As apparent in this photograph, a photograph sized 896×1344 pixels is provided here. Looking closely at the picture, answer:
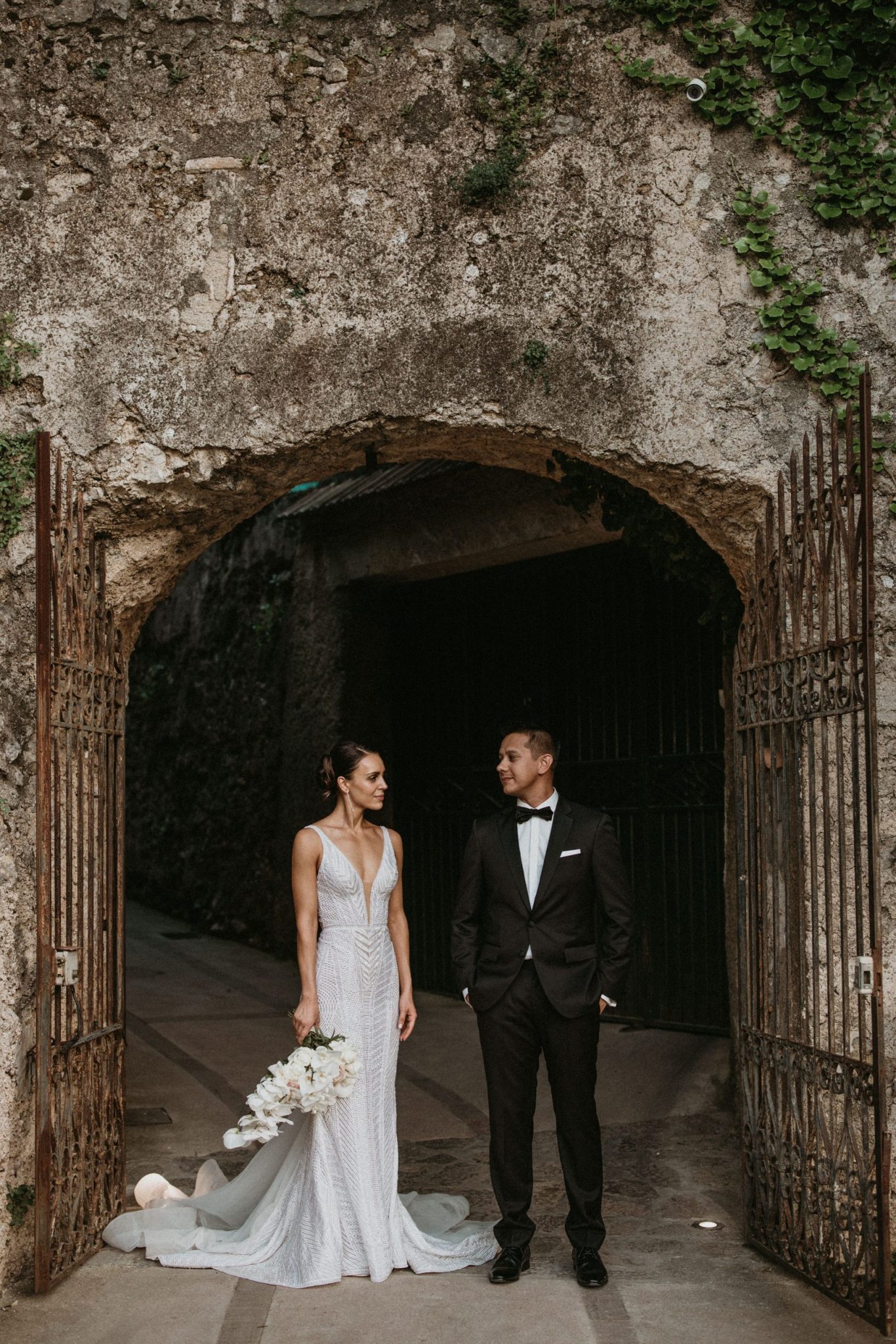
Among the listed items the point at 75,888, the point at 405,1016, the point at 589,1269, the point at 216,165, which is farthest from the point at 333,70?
the point at 589,1269

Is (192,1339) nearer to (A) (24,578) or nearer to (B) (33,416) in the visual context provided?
(A) (24,578)

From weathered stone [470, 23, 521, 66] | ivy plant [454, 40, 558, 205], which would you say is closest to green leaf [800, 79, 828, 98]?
ivy plant [454, 40, 558, 205]

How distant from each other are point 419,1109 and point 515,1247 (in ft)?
7.83

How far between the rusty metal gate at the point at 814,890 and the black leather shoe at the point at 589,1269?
67 cm

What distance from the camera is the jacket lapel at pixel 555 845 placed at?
15.1 ft

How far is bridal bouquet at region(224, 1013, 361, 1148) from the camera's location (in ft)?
14.8

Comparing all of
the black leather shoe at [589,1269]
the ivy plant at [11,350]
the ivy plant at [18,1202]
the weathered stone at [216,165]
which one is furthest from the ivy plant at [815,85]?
the ivy plant at [18,1202]

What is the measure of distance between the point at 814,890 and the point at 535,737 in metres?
1.12

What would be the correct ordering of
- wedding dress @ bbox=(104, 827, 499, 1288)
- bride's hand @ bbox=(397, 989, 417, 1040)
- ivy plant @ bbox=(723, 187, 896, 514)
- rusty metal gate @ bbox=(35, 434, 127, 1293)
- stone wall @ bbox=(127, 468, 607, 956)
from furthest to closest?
stone wall @ bbox=(127, 468, 607, 956), bride's hand @ bbox=(397, 989, 417, 1040), ivy plant @ bbox=(723, 187, 896, 514), wedding dress @ bbox=(104, 827, 499, 1288), rusty metal gate @ bbox=(35, 434, 127, 1293)

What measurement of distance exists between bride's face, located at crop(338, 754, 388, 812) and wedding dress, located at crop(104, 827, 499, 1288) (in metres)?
0.20

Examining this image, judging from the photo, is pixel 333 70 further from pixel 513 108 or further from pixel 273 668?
pixel 273 668

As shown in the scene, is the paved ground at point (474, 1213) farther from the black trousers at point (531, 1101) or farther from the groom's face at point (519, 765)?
the groom's face at point (519, 765)

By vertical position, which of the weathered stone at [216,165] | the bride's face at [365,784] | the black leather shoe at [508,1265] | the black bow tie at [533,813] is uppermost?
the weathered stone at [216,165]

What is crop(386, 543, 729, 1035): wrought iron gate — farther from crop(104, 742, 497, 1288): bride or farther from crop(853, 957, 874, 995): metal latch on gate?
crop(853, 957, 874, 995): metal latch on gate
